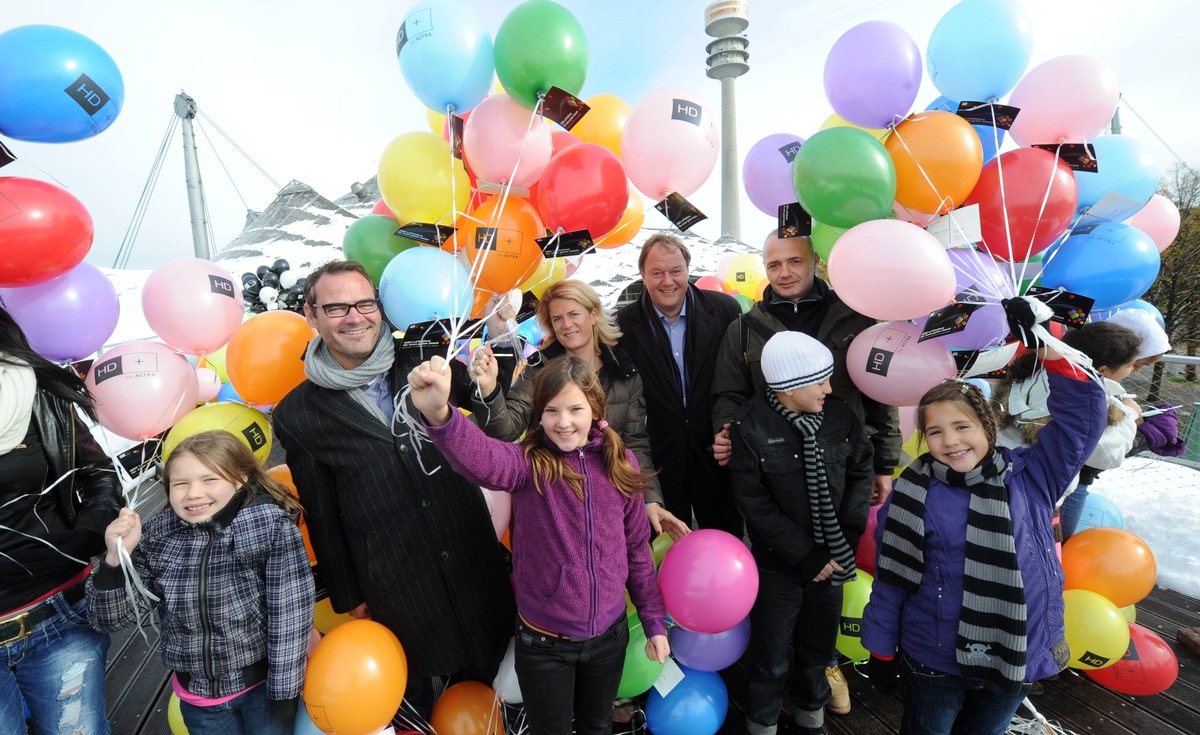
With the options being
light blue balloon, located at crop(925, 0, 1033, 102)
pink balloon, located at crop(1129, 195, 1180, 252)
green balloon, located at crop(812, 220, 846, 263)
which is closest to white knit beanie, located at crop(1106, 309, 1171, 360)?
pink balloon, located at crop(1129, 195, 1180, 252)

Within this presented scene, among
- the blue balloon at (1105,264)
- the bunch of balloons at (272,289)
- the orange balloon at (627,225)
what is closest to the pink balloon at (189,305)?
the orange balloon at (627,225)

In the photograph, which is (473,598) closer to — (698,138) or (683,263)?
(683,263)

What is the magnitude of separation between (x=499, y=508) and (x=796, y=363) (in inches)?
49.0

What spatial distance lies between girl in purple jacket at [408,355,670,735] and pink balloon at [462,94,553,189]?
950 millimetres

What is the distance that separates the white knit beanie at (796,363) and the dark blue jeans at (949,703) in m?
0.91

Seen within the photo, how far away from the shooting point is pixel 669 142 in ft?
7.15

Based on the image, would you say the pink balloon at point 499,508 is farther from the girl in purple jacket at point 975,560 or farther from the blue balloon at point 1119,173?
the blue balloon at point 1119,173

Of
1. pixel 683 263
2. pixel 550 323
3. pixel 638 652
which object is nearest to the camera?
pixel 638 652

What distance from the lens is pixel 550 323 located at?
221 centimetres

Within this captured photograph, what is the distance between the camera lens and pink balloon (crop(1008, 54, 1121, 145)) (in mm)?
2107

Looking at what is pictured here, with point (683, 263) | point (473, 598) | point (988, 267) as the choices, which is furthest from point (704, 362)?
point (473, 598)

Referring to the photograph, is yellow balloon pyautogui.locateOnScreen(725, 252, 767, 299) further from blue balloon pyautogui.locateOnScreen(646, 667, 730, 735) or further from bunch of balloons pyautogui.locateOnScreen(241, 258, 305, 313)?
bunch of balloons pyautogui.locateOnScreen(241, 258, 305, 313)

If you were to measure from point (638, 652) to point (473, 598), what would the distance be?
646mm

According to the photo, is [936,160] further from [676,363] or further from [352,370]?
[352,370]
